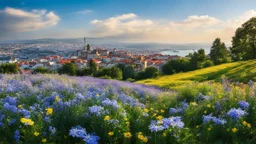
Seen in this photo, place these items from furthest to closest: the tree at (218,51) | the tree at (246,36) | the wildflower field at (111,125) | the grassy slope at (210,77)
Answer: the tree at (218,51)
the tree at (246,36)
the grassy slope at (210,77)
the wildflower field at (111,125)

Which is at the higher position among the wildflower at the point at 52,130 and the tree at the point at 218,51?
the wildflower at the point at 52,130

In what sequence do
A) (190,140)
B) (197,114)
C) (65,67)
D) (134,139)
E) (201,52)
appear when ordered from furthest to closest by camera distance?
1. (65,67)
2. (201,52)
3. (197,114)
4. (134,139)
5. (190,140)

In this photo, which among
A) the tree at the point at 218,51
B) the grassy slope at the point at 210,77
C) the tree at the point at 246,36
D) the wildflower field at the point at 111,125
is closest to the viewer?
the wildflower field at the point at 111,125

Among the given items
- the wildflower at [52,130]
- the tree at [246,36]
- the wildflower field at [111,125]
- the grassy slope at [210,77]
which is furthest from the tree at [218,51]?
the wildflower at [52,130]

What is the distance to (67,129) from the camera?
3.89 meters

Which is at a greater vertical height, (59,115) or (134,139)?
(59,115)

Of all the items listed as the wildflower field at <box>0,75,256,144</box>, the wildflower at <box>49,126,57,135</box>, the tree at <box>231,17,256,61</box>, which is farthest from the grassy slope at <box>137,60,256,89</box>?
the tree at <box>231,17,256,61</box>

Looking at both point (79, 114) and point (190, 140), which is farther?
point (79, 114)

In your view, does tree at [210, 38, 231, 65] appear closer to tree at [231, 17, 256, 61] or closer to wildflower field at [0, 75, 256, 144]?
tree at [231, 17, 256, 61]

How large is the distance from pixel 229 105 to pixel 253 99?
0.54 metres

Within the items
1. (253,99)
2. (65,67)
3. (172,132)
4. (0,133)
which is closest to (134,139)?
(172,132)

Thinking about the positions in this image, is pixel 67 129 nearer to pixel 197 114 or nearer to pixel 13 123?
pixel 13 123

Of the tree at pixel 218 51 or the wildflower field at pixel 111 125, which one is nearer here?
the wildflower field at pixel 111 125

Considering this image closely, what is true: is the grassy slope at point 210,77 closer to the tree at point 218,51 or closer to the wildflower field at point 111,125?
the wildflower field at point 111,125
